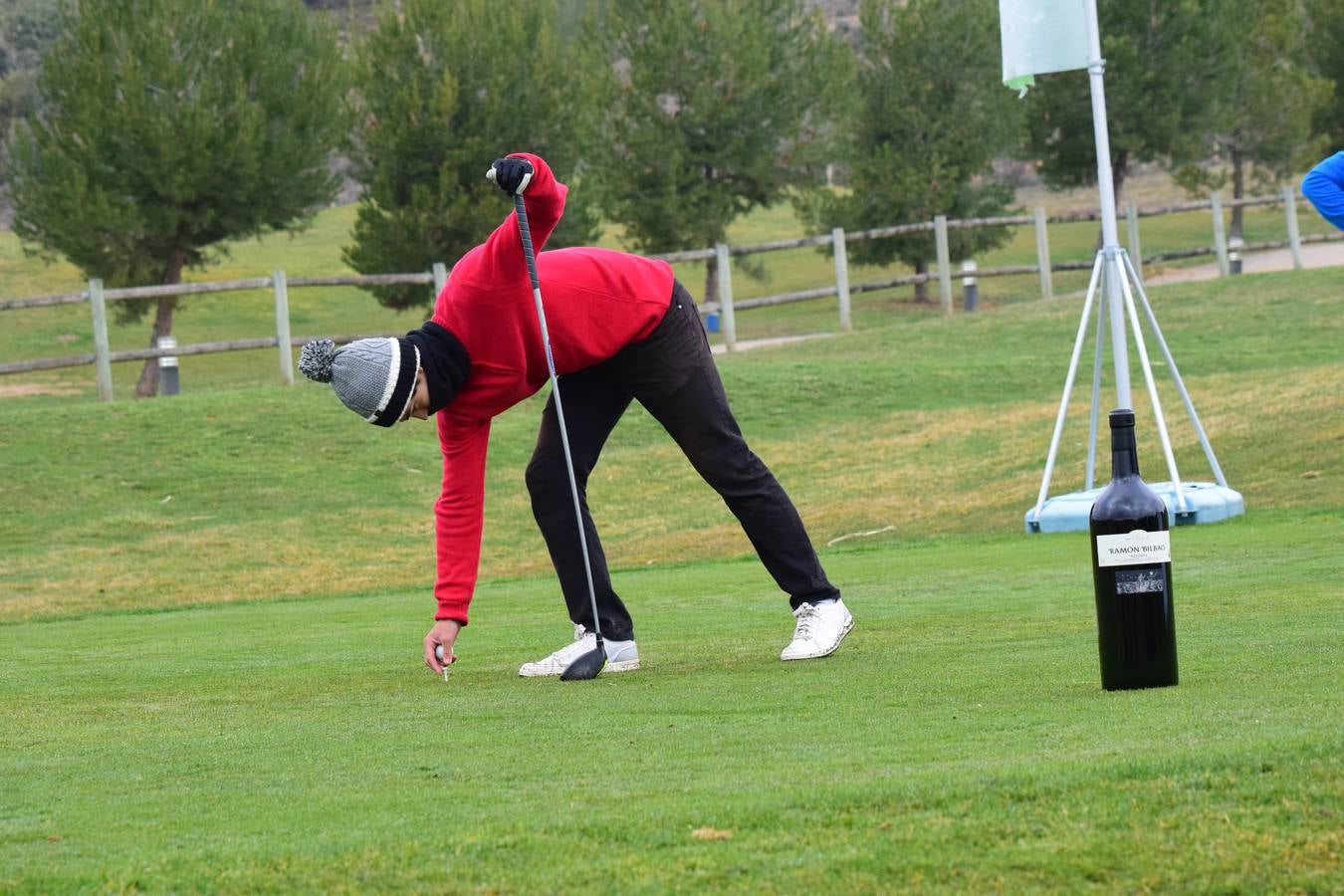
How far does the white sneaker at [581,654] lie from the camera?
7.14 m

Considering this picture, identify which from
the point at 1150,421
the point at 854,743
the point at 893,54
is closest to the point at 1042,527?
the point at 1150,421

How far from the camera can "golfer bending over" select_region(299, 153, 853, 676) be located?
6.51m

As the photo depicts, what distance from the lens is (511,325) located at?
6.66m

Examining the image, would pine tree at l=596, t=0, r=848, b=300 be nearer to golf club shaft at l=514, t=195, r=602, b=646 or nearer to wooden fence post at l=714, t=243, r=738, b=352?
wooden fence post at l=714, t=243, r=738, b=352

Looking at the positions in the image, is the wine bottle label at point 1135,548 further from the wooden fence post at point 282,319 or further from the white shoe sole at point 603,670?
the wooden fence post at point 282,319

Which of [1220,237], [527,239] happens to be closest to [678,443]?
[527,239]

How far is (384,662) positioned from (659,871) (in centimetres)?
481

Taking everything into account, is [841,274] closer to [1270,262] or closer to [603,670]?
[1270,262]

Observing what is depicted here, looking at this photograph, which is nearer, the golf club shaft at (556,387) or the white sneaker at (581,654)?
the golf club shaft at (556,387)

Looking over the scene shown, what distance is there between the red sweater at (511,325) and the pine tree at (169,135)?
100.0 feet

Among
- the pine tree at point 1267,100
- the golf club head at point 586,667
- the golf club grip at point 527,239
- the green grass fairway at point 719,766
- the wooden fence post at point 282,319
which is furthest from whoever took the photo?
the pine tree at point 1267,100

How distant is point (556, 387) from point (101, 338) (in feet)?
62.8

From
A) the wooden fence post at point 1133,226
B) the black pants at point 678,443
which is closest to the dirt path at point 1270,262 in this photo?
the wooden fence post at point 1133,226

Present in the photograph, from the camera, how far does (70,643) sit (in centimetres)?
1012
